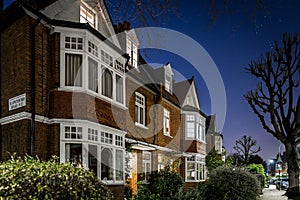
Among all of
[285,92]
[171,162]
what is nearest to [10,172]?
[171,162]

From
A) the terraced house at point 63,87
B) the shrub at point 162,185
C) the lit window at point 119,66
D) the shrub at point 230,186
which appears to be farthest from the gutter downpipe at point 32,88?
the shrub at point 162,185

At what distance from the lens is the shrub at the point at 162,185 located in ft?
60.6

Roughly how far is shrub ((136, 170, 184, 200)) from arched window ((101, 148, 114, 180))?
11.6ft

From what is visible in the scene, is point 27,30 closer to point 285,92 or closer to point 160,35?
point 160,35

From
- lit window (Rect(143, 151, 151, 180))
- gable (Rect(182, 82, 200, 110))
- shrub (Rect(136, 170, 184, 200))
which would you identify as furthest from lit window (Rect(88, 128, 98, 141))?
gable (Rect(182, 82, 200, 110))

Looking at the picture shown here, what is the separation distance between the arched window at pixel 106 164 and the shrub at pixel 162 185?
140 inches

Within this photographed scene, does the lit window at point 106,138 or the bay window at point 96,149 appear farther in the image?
the lit window at point 106,138

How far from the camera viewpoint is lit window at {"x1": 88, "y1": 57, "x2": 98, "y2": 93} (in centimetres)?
1371

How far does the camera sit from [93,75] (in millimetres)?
13914

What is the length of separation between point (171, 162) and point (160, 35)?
20.0m

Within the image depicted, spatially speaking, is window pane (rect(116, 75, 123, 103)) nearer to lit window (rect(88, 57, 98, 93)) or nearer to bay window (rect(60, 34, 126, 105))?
bay window (rect(60, 34, 126, 105))

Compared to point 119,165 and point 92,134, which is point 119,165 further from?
point 92,134

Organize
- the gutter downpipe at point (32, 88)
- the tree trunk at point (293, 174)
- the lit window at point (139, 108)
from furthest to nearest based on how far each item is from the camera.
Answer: the tree trunk at point (293, 174) → the lit window at point (139, 108) → the gutter downpipe at point (32, 88)

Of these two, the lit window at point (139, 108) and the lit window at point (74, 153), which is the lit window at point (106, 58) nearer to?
the lit window at point (74, 153)
